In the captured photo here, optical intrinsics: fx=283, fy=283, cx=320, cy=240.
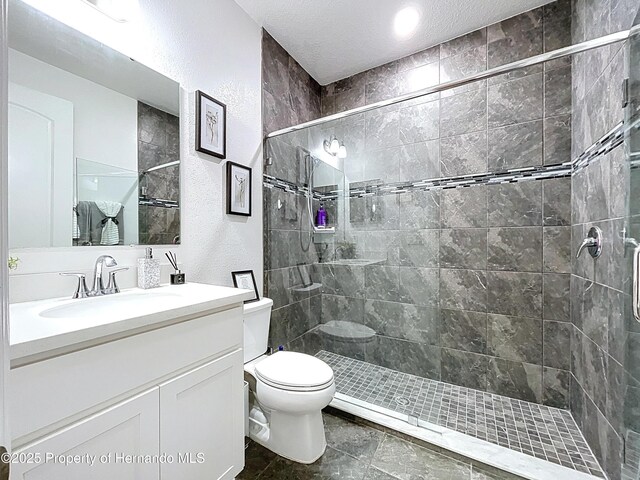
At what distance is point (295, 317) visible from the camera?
87.7 inches

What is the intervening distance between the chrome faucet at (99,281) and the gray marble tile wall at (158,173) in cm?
19

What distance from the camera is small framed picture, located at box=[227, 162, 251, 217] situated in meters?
1.74

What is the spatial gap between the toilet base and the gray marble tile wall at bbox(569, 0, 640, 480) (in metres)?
1.22

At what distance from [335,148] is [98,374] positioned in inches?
75.2

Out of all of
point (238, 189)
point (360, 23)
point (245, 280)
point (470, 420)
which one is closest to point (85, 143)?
Answer: point (238, 189)

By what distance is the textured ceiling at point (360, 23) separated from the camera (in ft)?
5.94

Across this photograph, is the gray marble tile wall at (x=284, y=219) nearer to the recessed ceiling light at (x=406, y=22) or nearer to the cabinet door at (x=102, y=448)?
the recessed ceiling light at (x=406, y=22)

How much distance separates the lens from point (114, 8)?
3.86 feet

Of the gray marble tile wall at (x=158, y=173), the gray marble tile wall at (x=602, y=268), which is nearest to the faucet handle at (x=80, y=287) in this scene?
the gray marble tile wall at (x=158, y=173)

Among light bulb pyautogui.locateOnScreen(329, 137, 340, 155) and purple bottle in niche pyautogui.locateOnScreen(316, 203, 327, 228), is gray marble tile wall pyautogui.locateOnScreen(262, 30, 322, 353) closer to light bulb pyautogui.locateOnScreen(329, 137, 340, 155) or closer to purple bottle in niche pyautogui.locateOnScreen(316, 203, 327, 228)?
purple bottle in niche pyautogui.locateOnScreen(316, 203, 327, 228)

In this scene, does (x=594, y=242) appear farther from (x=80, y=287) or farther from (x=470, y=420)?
(x=80, y=287)

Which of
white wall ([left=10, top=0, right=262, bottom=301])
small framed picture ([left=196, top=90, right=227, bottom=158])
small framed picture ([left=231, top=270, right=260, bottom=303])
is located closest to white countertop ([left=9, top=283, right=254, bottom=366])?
white wall ([left=10, top=0, right=262, bottom=301])

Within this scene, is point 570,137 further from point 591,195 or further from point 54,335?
point 54,335

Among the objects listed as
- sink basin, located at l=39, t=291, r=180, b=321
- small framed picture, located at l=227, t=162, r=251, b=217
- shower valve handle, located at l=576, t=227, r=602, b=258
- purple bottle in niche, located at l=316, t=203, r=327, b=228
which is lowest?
sink basin, located at l=39, t=291, r=180, b=321
